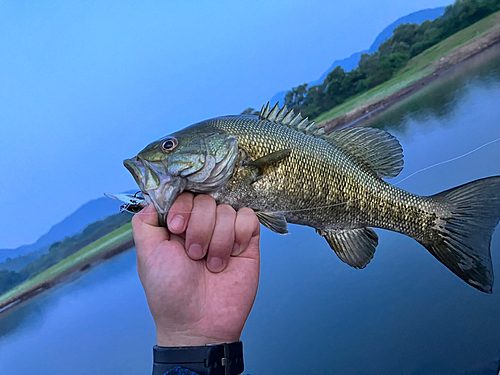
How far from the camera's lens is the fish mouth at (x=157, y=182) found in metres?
0.80

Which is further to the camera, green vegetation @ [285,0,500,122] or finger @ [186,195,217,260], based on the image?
green vegetation @ [285,0,500,122]

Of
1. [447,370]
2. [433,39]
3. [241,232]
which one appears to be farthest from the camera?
[433,39]

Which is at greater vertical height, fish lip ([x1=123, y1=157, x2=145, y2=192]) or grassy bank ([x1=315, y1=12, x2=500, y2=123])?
grassy bank ([x1=315, y1=12, x2=500, y2=123])

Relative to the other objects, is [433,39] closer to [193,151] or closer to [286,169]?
[286,169]

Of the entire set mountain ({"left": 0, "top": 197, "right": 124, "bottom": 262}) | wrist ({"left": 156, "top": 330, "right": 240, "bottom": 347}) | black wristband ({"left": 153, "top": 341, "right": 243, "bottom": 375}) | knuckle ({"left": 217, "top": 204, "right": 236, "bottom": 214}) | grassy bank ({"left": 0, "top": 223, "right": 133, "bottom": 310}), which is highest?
mountain ({"left": 0, "top": 197, "right": 124, "bottom": 262})

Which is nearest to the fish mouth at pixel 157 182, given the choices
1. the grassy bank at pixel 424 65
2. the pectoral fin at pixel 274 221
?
the pectoral fin at pixel 274 221

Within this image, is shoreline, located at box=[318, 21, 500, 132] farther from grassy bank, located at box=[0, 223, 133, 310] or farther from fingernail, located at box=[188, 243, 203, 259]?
grassy bank, located at box=[0, 223, 133, 310]

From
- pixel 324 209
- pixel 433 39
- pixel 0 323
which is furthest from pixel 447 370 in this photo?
pixel 0 323

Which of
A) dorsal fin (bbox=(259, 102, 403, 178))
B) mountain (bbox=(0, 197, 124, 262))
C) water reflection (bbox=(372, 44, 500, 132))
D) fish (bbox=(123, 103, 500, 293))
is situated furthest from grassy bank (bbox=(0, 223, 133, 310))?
water reflection (bbox=(372, 44, 500, 132))

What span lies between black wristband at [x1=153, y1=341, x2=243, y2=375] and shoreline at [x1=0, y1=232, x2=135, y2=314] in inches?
61.4

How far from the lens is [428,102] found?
1.92 metres

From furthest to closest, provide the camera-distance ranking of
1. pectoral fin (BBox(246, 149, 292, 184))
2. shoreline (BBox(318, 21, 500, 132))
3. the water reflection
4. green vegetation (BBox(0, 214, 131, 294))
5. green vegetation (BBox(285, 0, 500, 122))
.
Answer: green vegetation (BBox(0, 214, 131, 294)), green vegetation (BBox(285, 0, 500, 122)), shoreline (BBox(318, 21, 500, 132)), the water reflection, pectoral fin (BBox(246, 149, 292, 184))

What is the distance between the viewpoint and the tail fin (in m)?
0.97

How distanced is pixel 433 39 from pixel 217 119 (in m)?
2.06
